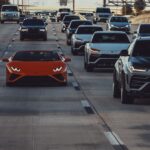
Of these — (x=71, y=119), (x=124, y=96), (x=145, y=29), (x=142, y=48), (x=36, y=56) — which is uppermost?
(x=142, y=48)

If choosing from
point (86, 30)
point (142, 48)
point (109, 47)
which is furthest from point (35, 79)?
point (86, 30)

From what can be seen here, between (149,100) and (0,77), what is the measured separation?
10046mm

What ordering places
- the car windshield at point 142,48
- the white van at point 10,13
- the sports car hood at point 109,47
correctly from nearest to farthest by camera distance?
the car windshield at point 142,48, the sports car hood at point 109,47, the white van at point 10,13

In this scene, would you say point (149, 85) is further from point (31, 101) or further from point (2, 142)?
point (2, 142)

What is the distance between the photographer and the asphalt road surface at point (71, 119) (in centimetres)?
1338

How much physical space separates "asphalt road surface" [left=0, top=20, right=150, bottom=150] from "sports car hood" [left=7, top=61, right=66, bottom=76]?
0.53 metres

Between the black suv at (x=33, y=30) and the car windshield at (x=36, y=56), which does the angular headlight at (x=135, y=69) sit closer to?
the car windshield at (x=36, y=56)

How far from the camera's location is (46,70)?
2594cm

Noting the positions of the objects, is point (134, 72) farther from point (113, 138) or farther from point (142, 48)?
point (113, 138)

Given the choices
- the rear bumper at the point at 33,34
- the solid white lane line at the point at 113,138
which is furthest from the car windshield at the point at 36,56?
the rear bumper at the point at 33,34

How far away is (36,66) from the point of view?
2605cm

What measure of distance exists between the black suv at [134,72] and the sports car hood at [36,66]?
4822mm

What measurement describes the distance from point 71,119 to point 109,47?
16.2 m

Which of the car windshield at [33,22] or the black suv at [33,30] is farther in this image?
the car windshield at [33,22]
